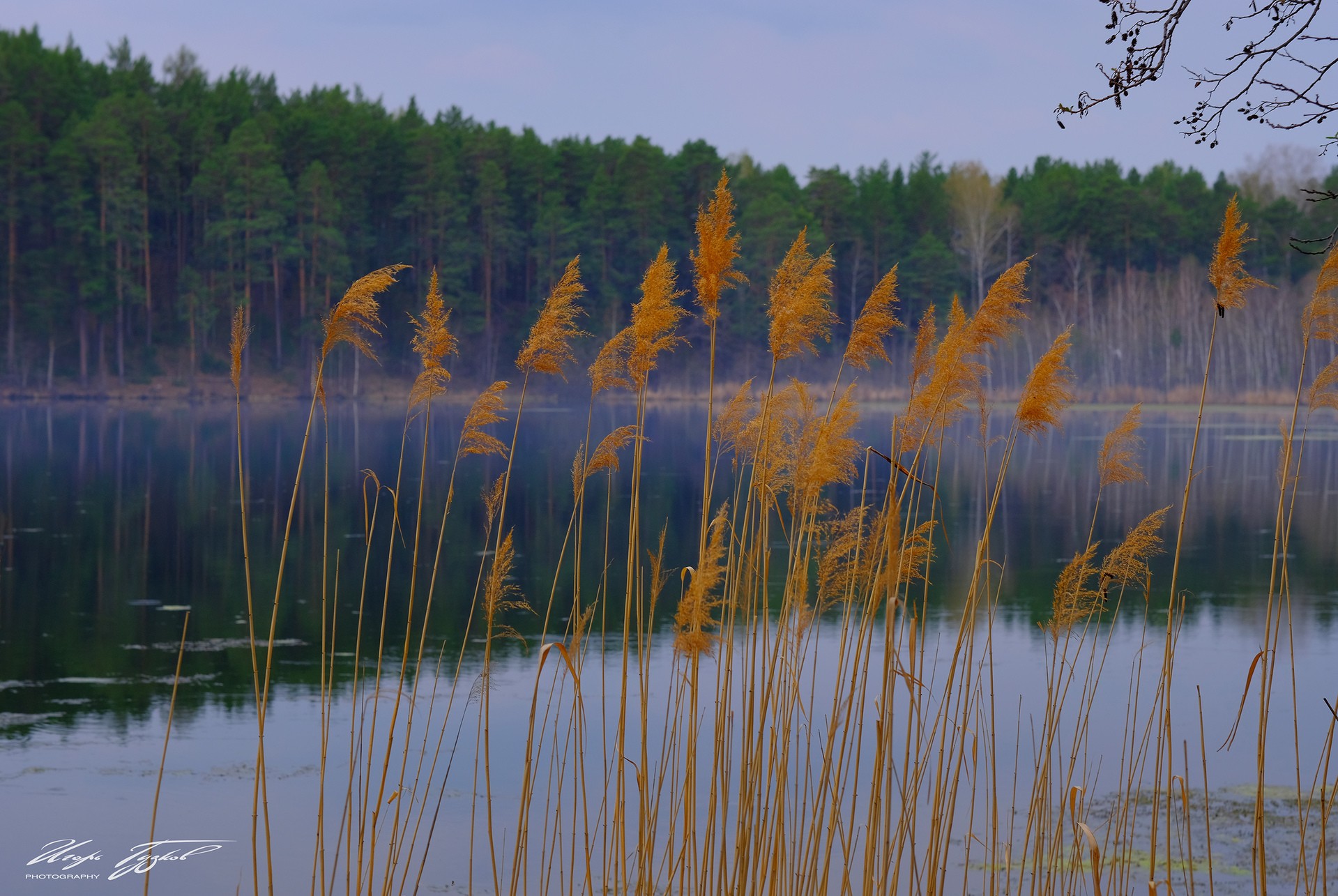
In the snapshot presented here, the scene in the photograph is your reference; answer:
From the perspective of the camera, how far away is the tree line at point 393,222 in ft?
147

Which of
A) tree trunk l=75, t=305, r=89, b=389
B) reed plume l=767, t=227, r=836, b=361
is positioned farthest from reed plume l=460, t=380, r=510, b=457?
tree trunk l=75, t=305, r=89, b=389

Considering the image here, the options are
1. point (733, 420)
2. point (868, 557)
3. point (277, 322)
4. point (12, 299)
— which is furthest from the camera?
point (277, 322)

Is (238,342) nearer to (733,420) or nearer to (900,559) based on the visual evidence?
(733,420)

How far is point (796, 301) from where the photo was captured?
3461mm

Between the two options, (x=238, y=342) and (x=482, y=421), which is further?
(x=482, y=421)

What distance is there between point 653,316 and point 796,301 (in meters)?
0.37

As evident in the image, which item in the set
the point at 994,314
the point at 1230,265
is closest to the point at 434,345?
the point at 994,314

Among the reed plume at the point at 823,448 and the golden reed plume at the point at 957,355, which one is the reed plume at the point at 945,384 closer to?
the golden reed plume at the point at 957,355

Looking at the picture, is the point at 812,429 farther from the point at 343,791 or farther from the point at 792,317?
the point at 343,791

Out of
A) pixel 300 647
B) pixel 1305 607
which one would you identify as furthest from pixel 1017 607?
pixel 300 647

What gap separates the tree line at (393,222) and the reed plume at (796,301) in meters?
36.1

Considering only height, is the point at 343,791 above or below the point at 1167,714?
below

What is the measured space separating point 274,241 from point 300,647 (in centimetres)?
3930

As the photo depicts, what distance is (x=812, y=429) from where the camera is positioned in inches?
159
